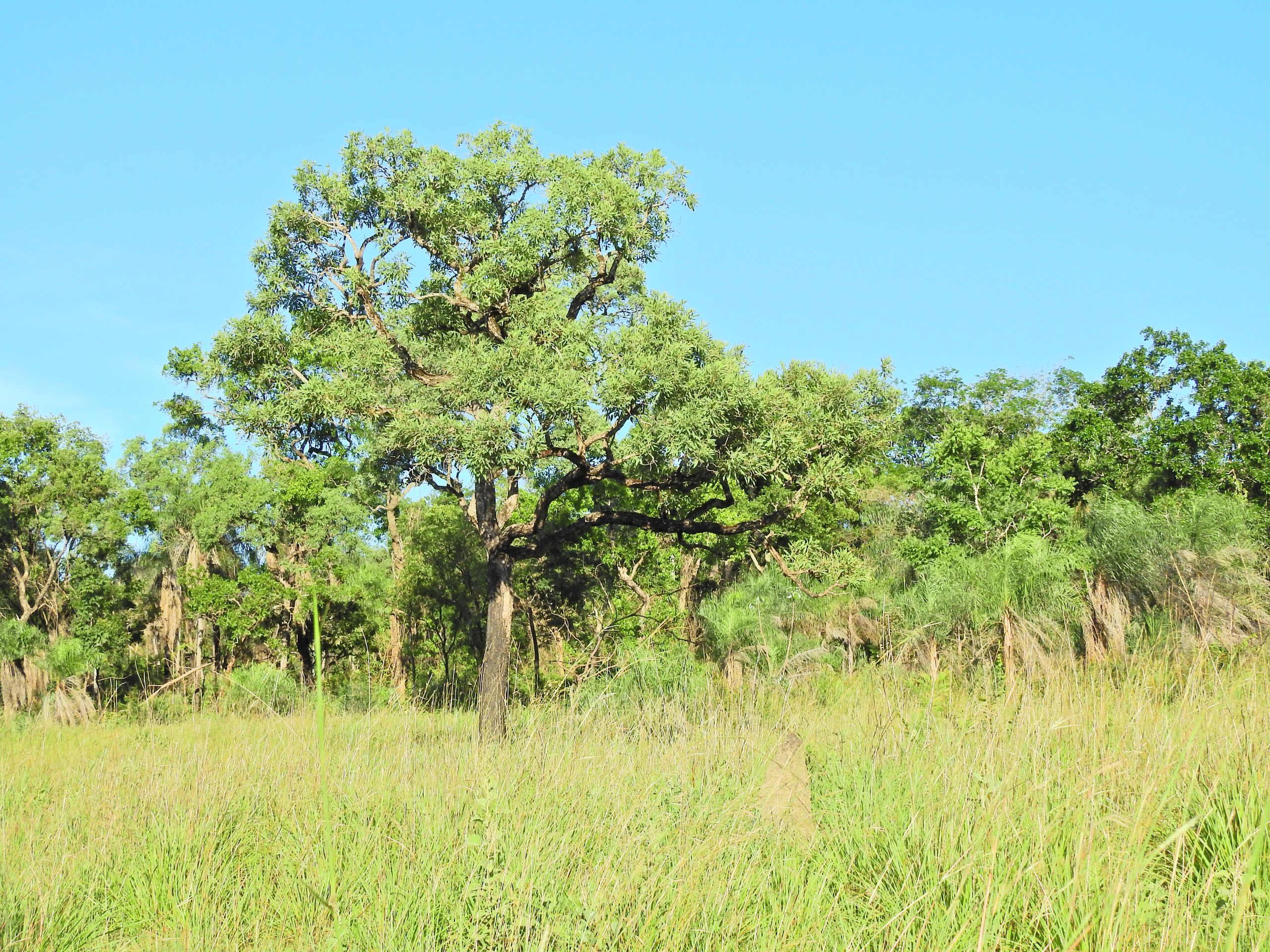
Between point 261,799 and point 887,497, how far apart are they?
98.7 feet

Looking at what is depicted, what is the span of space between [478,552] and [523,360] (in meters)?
15.6

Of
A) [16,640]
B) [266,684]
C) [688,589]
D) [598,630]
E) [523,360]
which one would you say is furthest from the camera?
[688,589]

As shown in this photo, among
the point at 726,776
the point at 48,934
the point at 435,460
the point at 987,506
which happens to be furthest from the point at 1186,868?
the point at 987,506

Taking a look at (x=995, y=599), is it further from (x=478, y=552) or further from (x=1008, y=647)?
(x=478, y=552)

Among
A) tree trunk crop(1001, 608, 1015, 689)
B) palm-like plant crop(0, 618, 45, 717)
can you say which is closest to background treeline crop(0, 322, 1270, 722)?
palm-like plant crop(0, 618, 45, 717)

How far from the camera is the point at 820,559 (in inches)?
615

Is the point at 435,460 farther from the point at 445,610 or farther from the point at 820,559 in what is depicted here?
the point at 445,610

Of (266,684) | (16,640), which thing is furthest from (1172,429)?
(16,640)

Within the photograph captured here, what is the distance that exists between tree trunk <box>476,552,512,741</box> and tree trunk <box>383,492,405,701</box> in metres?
12.6

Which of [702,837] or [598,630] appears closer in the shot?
[702,837]

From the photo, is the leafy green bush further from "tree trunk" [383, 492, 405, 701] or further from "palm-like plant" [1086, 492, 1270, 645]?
"palm-like plant" [1086, 492, 1270, 645]

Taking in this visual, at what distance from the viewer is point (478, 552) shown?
94.6 ft

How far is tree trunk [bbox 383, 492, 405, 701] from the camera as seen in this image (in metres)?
28.8

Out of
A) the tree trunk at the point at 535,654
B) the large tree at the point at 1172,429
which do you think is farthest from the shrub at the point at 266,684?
the large tree at the point at 1172,429
